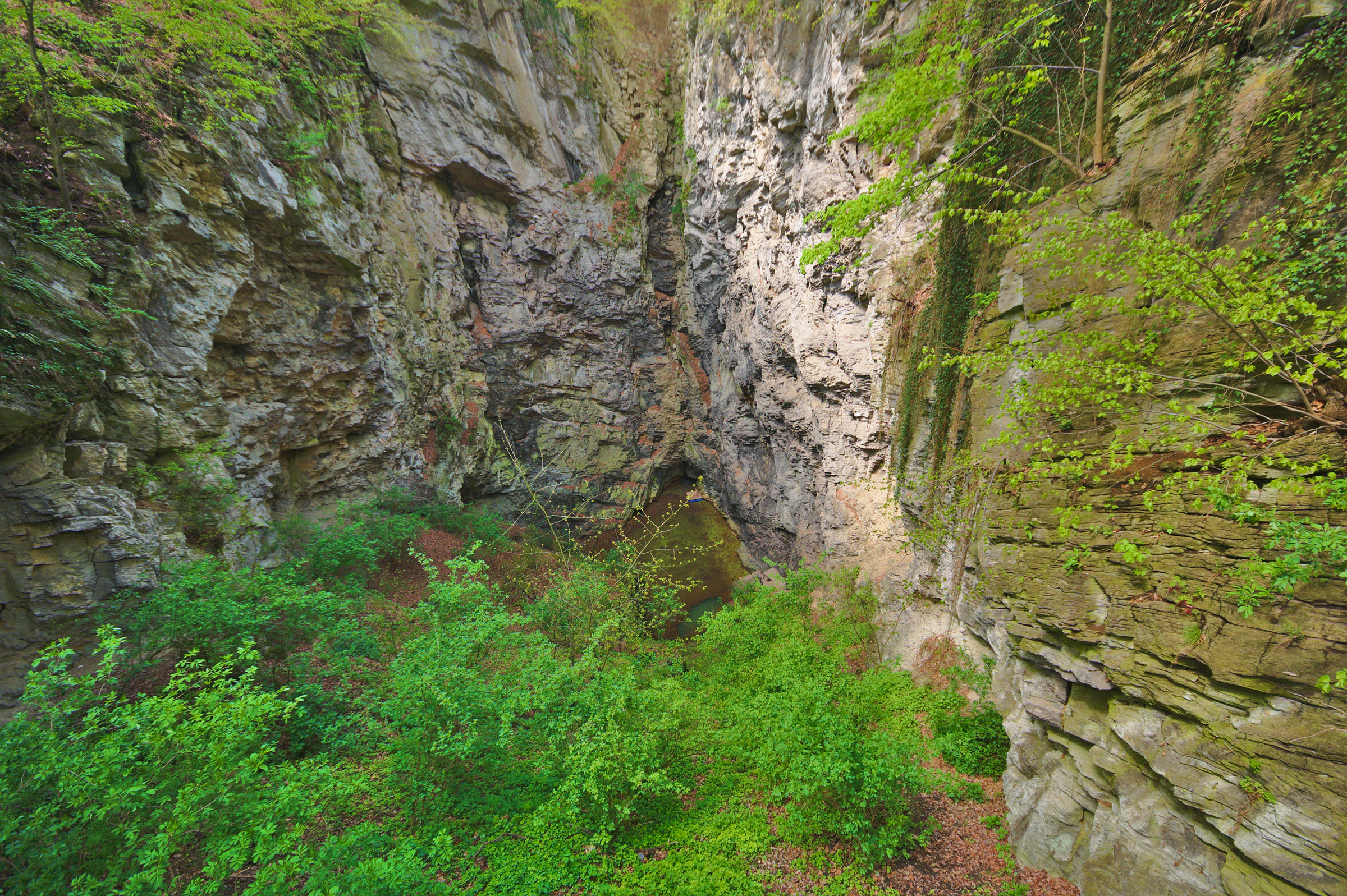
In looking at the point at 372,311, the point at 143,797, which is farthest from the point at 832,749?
the point at 372,311

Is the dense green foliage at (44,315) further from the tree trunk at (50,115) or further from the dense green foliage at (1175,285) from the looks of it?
the dense green foliage at (1175,285)

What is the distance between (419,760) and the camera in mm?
3799

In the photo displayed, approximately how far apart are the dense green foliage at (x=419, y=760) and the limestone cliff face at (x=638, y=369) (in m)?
1.35

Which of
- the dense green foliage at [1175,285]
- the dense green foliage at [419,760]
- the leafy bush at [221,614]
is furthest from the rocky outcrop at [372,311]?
the dense green foliage at [1175,285]

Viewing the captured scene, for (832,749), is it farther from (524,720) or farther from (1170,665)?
(524,720)

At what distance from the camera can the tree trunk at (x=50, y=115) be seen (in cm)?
471

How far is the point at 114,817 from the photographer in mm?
2506

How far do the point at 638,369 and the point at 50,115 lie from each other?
1194cm

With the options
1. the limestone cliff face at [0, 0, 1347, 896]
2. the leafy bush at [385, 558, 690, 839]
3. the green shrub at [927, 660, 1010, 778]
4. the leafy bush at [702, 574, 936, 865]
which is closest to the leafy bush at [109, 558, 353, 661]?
the limestone cliff face at [0, 0, 1347, 896]

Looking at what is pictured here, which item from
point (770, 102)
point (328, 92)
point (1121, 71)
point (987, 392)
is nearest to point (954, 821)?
point (987, 392)

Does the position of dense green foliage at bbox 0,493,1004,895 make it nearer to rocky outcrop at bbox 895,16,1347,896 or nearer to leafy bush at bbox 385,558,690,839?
leafy bush at bbox 385,558,690,839

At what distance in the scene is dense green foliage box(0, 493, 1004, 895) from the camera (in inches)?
97.3

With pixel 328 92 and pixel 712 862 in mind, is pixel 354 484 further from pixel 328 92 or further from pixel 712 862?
pixel 712 862

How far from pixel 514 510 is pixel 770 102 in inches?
501
